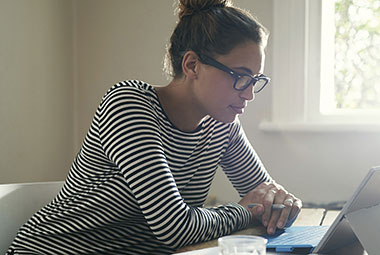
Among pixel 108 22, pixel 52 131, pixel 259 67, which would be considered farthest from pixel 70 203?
pixel 108 22

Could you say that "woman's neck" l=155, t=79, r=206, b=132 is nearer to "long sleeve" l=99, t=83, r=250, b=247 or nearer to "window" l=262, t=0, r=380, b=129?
"long sleeve" l=99, t=83, r=250, b=247

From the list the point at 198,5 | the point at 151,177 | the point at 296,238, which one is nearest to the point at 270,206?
the point at 296,238

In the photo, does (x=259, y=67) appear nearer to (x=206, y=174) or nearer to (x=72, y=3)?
(x=206, y=174)

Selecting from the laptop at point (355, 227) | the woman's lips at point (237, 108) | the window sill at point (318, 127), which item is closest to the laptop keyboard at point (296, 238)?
the laptop at point (355, 227)

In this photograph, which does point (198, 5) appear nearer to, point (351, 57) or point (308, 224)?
point (308, 224)

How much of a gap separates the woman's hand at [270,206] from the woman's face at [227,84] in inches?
8.5

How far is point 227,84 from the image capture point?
141 cm

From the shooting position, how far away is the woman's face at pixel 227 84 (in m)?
1.39

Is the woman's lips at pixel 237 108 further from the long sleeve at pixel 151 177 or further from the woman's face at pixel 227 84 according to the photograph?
the long sleeve at pixel 151 177

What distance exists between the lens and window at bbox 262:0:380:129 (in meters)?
2.38

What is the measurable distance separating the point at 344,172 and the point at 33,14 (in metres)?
1.54

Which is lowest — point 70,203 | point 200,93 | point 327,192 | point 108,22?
point 327,192

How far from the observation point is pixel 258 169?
5.49 ft

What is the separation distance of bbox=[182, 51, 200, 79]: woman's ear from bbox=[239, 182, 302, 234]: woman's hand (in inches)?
14.2
